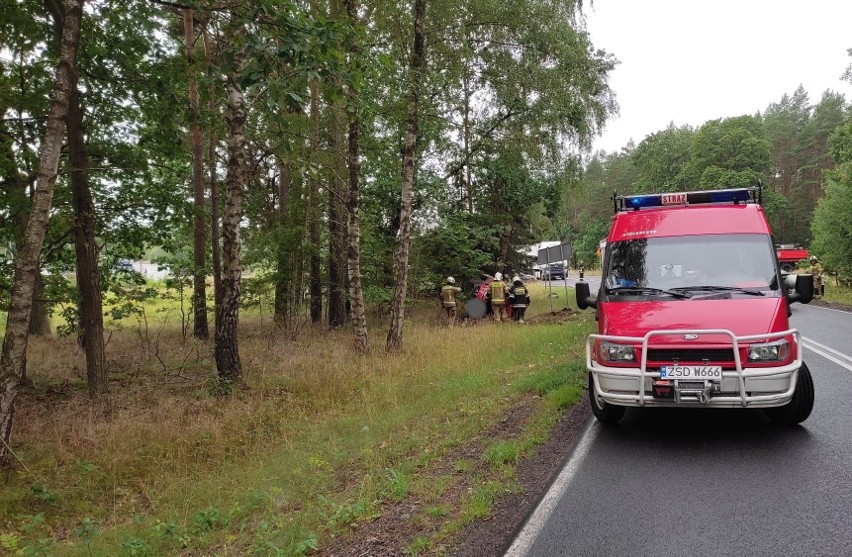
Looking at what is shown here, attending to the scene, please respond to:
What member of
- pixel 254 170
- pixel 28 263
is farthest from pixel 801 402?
pixel 254 170

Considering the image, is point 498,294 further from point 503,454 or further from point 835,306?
point 835,306

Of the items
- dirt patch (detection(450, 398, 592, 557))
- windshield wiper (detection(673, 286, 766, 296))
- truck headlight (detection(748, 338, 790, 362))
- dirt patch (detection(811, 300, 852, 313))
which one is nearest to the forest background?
dirt patch (detection(450, 398, 592, 557))

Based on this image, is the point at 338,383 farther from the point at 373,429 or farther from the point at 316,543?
the point at 316,543

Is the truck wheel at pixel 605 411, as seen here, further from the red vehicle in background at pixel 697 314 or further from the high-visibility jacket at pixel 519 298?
the high-visibility jacket at pixel 519 298

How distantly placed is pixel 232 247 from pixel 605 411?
6.16 meters

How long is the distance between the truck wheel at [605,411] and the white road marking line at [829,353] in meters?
4.80

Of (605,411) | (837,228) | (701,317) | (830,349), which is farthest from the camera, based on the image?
(837,228)

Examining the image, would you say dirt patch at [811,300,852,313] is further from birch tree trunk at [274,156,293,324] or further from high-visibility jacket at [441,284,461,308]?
birch tree trunk at [274,156,293,324]

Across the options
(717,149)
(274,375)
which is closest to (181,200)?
(274,375)

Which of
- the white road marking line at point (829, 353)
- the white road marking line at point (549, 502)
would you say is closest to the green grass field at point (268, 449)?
the white road marking line at point (549, 502)

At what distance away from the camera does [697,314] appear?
4.89 meters

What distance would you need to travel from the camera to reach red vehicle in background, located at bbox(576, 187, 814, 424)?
180 inches

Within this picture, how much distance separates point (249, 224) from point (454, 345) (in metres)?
8.26

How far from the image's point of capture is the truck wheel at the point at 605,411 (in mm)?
5457
